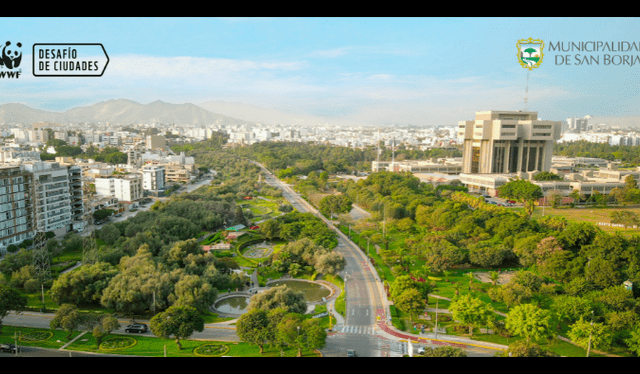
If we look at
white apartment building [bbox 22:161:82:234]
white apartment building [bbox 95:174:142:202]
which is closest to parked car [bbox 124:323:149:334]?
white apartment building [bbox 22:161:82:234]

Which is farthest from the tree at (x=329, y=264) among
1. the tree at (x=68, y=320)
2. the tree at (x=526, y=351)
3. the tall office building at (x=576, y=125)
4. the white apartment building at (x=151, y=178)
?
the tall office building at (x=576, y=125)

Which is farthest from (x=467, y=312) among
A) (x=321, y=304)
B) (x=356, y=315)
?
(x=321, y=304)

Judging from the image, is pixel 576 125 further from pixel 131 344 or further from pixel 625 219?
pixel 131 344

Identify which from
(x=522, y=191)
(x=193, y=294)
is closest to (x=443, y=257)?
(x=193, y=294)

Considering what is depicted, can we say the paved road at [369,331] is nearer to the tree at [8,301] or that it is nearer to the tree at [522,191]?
the tree at [8,301]

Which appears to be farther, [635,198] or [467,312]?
[635,198]

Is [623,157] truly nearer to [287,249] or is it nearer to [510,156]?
[510,156]

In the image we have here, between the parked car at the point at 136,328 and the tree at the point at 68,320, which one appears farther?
the parked car at the point at 136,328
